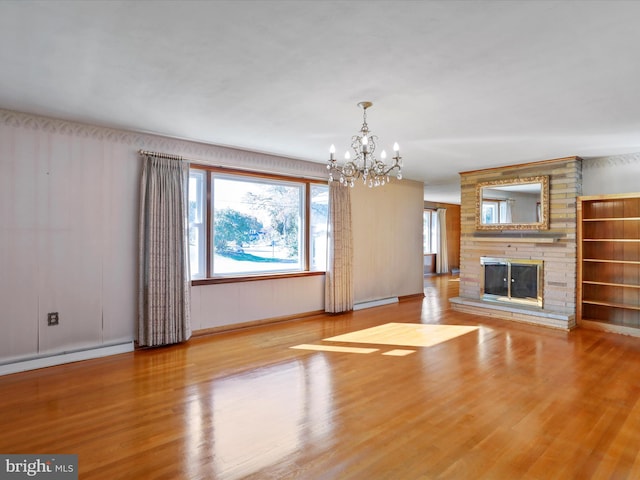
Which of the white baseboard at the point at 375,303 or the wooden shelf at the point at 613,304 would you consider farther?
the white baseboard at the point at 375,303

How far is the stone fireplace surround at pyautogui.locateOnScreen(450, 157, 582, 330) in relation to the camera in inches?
212

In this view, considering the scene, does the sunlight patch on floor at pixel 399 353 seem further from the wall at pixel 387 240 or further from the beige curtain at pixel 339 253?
the wall at pixel 387 240

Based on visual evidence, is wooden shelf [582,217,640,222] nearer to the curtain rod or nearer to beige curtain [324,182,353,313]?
beige curtain [324,182,353,313]

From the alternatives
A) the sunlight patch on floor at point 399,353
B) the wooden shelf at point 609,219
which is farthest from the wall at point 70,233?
the wooden shelf at point 609,219

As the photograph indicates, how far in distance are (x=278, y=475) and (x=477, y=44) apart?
282 centimetres

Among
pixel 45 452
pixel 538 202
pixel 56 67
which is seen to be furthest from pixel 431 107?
pixel 45 452

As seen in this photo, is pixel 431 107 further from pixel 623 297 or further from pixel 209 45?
pixel 623 297

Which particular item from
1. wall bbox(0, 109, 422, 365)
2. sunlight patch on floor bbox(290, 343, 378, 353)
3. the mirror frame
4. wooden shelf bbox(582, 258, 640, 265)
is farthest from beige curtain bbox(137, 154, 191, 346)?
wooden shelf bbox(582, 258, 640, 265)

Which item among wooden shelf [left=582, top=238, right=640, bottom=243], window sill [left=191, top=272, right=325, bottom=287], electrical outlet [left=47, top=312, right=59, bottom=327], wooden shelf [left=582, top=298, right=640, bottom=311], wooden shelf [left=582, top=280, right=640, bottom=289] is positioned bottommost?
wooden shelf [left=582, top=298, right=640, bottom=311]

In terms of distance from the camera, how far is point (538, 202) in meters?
5.73

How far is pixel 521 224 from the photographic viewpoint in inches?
232

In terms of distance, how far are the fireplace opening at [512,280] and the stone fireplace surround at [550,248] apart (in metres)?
0.07

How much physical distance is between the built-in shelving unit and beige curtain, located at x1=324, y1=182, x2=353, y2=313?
3465mm

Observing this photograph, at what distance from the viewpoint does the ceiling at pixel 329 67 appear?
1.96 m
